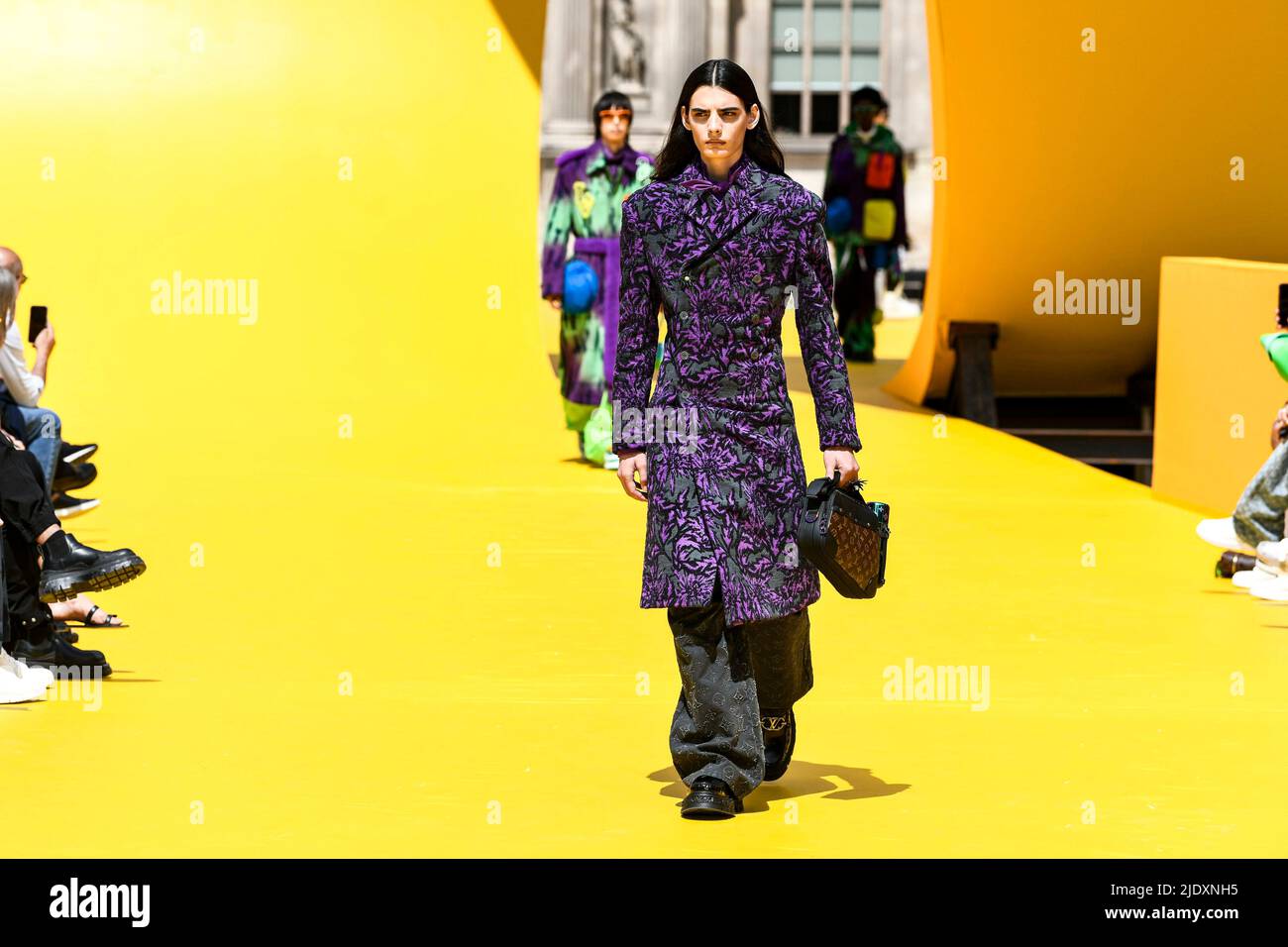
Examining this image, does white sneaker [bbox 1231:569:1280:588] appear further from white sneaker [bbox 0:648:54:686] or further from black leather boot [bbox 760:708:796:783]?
white sneaker [bbox 0:648:54:686]

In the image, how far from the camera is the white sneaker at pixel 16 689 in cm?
634

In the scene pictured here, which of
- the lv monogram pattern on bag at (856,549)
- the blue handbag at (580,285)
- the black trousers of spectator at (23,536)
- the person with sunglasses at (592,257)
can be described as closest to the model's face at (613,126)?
the person with sunglasses at (592,257)

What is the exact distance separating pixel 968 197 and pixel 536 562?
515 centimetres

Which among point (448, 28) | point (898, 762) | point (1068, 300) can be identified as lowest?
point (898, 762)

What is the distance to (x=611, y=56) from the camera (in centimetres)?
2708

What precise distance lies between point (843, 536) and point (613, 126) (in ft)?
19.9

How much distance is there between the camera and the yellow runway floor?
5.13 m

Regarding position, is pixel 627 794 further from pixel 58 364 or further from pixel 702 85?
pixel 58 364

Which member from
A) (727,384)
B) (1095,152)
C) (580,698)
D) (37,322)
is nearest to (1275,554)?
(580,698)

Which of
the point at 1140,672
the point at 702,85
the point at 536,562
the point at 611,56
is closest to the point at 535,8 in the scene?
the point at 536,562

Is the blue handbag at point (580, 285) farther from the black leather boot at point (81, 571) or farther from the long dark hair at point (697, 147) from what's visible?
the long dark hair at point (697, 147)

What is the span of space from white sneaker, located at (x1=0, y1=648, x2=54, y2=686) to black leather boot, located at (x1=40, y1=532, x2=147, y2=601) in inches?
12.3

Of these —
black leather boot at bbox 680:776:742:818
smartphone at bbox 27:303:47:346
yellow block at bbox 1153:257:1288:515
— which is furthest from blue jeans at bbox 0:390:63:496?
yellow block at bbox 1153:257:1288:515

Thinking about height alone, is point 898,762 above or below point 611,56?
below
